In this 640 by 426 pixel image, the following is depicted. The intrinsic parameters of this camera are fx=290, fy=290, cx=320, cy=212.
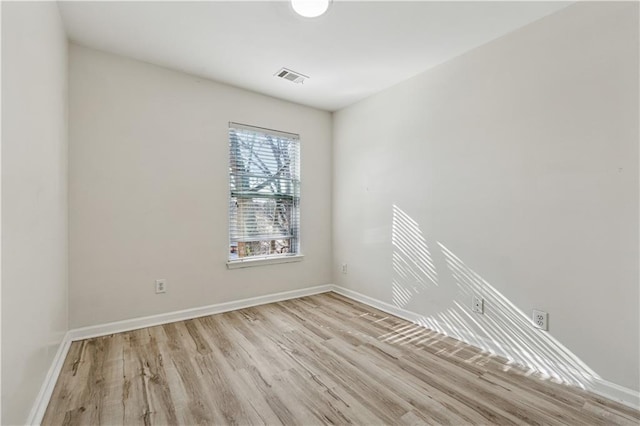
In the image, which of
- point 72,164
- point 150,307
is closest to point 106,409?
point 150,307

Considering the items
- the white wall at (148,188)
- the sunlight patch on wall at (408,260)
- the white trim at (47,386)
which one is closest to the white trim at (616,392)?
the sunlight patch on wall at (408,260)

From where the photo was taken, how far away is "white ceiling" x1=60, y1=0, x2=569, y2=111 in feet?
6.48

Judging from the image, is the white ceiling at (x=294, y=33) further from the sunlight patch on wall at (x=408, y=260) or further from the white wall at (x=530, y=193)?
the sunlight patch on wall at (x=408, y=260)

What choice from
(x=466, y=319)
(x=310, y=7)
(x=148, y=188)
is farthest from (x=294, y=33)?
(x=466, y=319)

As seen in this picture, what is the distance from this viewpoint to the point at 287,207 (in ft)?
12.0

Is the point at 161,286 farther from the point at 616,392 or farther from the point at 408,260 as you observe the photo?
the point at 616,392

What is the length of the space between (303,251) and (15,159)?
112 inches

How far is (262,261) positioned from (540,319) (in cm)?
259

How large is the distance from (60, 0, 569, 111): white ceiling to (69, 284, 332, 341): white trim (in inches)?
93.4

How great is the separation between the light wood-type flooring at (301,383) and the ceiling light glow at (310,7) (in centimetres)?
245

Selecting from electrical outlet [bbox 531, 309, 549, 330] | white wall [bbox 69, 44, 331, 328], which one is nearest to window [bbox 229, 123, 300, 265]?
white wall [bbox 69, 44, 331, 328]

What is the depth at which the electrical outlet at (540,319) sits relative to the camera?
198cm

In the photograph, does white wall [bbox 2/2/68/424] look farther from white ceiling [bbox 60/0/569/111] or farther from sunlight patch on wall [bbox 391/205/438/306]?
sunlight patch on wall [bbox 391/205/438/306]

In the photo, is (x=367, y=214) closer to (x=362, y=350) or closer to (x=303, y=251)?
(x=303, y=251)
